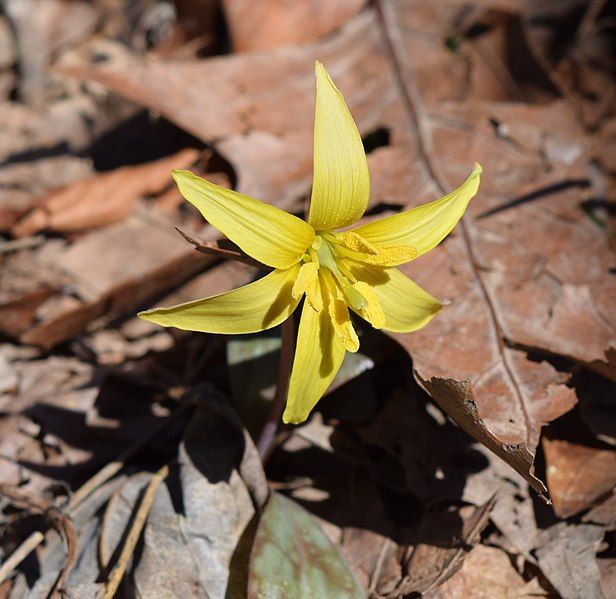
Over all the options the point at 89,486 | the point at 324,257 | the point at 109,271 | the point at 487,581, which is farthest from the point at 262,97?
the point at 487,581

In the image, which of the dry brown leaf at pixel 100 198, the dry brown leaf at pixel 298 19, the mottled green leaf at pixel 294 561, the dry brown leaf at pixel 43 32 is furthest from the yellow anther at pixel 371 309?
the dry brown leaf at pixel 43 32

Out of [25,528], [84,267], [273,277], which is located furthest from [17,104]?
[273,277]

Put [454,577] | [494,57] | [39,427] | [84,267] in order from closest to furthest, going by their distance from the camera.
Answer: [454,577] → [39,427] → [84,267] → [494,57]

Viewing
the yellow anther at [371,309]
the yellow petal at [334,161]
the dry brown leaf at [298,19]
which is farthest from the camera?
the dry brown leaf at [298,19]

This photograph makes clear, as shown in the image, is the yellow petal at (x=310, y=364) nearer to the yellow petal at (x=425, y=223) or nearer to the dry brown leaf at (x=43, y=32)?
the yellow petal at (x=425, y=223)

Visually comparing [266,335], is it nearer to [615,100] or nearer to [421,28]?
[421,28]

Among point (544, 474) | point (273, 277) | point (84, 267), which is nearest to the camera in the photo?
point (273, 277)
